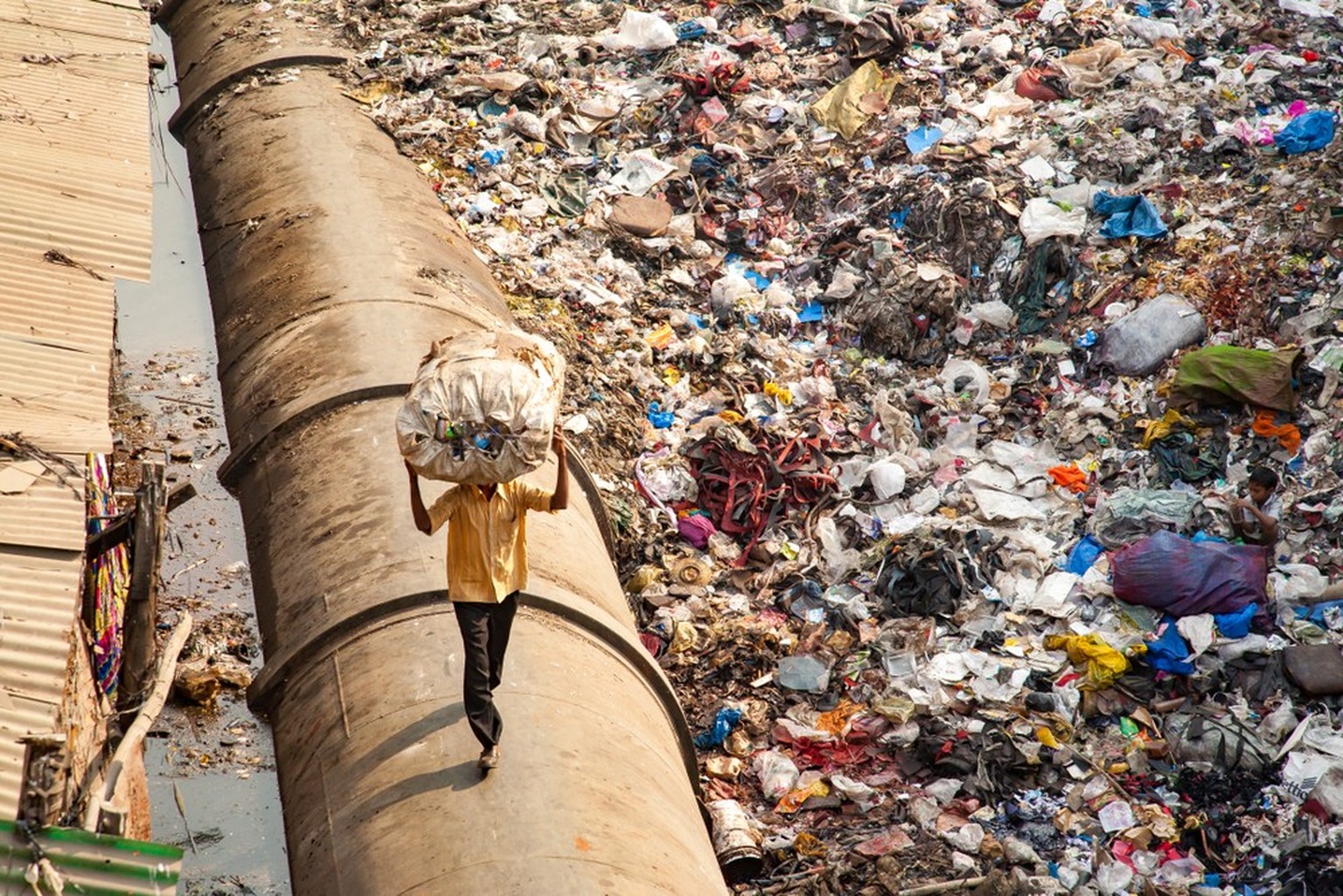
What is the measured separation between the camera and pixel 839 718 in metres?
6.39

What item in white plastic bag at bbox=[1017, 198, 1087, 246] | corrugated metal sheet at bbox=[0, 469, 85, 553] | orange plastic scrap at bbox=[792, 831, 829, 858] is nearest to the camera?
corrugated metal sheet at bbox=[0, 469, 85, 553]

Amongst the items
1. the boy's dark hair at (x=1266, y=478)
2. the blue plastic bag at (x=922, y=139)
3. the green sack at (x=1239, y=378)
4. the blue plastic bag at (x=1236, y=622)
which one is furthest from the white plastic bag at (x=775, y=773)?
the blue plastic bag at (x=922, y=139)

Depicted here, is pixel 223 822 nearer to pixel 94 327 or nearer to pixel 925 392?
pixel 94 327

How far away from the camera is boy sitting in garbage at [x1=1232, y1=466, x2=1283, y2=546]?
6.55 meters

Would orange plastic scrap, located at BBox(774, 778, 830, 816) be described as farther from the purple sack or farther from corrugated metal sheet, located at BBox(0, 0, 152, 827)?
corrugated metal sheet, located at BBox(0, 0, 152, 827)

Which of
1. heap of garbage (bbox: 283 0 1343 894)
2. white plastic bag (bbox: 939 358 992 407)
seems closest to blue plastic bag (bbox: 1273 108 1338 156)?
heap of garbage (bbox: 283 0 1343 894)

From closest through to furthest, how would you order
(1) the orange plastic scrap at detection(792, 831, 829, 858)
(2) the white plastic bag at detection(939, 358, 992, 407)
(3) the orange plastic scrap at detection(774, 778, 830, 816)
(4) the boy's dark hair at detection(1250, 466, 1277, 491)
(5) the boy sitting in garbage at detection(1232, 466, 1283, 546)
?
(1) the orange plastic scrap at detection(792, 831, 829, 858), (3) the orange plastic scrap at detection(774, 778, 830, 816), (5) the boy sitting in garbage at detection(1232, 466, 1283, 546), (4) the boy's dark hair at detection(1250, 466, 1277, 491), (2) the white plastic bag at detection(939, 358, 992, 407)

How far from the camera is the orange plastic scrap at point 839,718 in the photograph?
250 inches

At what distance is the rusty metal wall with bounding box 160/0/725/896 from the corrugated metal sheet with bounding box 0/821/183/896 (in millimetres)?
977

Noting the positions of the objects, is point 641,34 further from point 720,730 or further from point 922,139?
point 720,730

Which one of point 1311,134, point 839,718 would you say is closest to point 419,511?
point 839,718

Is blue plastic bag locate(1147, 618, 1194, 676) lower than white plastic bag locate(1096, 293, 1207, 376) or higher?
lower

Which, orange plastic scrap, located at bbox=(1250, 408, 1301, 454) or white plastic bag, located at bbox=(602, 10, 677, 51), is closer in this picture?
orange plastic scrap, located at bbox=(1250, 408, 1301, 454)

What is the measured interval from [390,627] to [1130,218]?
221 inches
